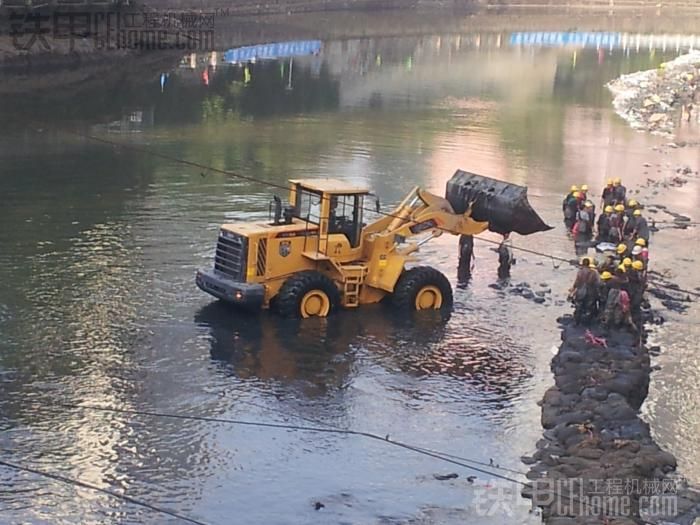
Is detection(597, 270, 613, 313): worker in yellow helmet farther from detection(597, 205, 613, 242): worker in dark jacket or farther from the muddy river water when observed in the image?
detection(597, 205, 613, 242): worker in dark jacket

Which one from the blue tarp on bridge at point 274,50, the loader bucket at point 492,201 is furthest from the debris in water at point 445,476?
the blue tarp on bridge at point 274,50

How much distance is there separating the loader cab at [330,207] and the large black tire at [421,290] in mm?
1637

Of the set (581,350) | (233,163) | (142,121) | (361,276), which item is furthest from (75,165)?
(581,350)

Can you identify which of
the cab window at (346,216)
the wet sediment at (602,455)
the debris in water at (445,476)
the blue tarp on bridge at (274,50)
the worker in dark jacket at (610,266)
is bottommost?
the debris in water at (445,476)

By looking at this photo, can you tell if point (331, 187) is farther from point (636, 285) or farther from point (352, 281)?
point (636, 285)

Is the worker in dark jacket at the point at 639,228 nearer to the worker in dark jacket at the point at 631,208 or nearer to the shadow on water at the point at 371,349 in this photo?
the worker in dark jacket at the point at 631,208

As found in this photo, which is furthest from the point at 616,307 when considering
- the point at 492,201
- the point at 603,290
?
the point at 492,201

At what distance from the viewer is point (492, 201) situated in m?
32.3

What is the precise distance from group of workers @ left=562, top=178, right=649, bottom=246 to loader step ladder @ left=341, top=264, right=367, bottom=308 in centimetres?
1105

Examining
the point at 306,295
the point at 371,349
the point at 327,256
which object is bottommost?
the point at 371,349

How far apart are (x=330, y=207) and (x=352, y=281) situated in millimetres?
2027

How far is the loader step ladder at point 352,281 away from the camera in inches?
1166

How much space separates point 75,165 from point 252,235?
73.1 feet

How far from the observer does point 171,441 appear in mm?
22172
